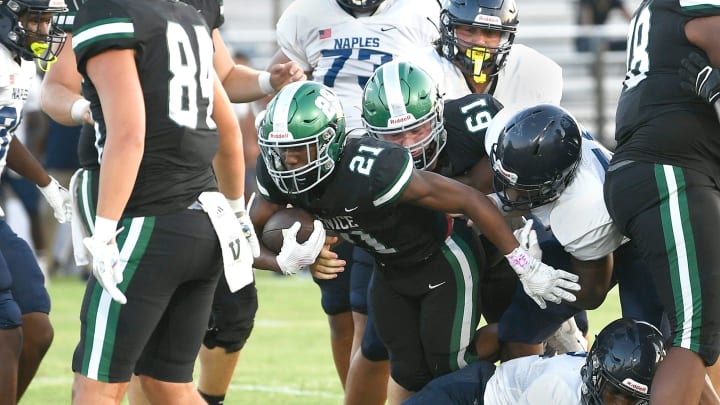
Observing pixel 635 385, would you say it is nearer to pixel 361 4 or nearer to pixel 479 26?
pixel 479 26

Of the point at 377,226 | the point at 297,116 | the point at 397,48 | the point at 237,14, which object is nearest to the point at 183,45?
the point at 297,116

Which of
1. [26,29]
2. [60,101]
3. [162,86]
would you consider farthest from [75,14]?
[162,86]

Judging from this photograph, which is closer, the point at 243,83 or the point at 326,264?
the point at 326,264

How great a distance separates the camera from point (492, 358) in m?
4.91

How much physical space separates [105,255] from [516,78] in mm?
2218

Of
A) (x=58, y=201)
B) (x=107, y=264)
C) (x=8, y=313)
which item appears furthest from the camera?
(x=58, y=201)

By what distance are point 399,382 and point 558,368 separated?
850 mm

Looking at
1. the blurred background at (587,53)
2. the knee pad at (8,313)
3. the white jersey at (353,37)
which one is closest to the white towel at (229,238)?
the knee pad at (8,313)

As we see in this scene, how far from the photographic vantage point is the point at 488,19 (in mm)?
5121

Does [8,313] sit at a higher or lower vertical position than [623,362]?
lower

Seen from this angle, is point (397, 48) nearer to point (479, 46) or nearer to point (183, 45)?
point (479, 46)

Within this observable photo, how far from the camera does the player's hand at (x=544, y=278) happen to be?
4.38 m

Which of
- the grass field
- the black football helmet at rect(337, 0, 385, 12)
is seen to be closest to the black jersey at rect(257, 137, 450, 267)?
the black football helmet at rect(337, 0, 385, 12)

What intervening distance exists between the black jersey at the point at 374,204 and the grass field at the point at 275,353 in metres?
1.72
